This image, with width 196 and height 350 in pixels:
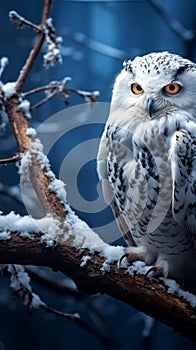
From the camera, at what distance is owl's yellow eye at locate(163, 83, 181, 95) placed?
2.50ft

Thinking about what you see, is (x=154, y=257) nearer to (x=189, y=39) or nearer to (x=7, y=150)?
(x=7, y=150)

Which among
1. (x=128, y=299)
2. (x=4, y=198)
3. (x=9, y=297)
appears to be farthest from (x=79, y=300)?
(x=128, y=299)

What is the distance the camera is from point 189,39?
1.09 m

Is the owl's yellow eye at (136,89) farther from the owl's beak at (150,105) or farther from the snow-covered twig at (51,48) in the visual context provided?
the snow-covered twig at (51,48)

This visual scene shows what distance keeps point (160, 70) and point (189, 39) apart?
1.27ft

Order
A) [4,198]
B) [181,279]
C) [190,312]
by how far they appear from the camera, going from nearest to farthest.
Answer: [190,312]
[181,279]
[4,198]

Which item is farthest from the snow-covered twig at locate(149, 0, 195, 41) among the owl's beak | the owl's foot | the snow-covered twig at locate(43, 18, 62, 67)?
the owl's foot

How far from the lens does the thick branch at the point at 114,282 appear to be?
71cm

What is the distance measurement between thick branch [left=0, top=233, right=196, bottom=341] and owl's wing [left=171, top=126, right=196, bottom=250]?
0.13 metres

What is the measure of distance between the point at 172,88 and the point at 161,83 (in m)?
0.02

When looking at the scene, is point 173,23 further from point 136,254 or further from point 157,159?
point 136,254

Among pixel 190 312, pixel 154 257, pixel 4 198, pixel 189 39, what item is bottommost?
pixel 190 312

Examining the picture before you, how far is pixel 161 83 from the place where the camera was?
754 millimetres

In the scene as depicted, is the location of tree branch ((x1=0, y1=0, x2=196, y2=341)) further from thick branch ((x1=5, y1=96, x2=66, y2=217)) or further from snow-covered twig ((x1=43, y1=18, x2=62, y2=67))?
snow-covered twig ((x1=43, y1=18, x2=62, y2=67))
